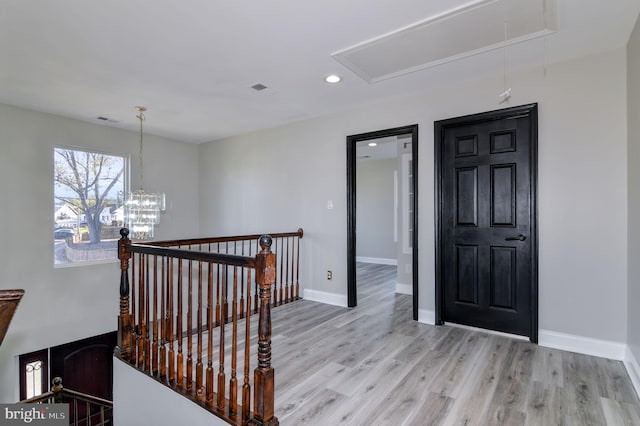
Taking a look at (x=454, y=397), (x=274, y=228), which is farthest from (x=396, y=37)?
(x=274, y=228)

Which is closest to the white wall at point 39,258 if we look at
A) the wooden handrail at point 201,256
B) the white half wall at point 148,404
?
the white half wall at point 148,404

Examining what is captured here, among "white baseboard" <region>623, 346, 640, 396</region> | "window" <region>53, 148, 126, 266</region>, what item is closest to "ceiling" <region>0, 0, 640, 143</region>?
"window" <region>53, 148, 126, 266</region>

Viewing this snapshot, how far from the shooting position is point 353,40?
8.20 ft

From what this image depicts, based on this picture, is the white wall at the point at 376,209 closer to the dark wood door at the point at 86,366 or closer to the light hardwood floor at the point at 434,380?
the light hardwood floor at the point at 434,380

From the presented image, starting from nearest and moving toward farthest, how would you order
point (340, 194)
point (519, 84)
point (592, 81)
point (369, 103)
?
point (592, 81), point (519, 84), point (369, 103), point (340, 194)

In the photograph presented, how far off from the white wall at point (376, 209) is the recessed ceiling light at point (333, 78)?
4.57 meters

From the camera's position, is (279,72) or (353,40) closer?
(353,40)

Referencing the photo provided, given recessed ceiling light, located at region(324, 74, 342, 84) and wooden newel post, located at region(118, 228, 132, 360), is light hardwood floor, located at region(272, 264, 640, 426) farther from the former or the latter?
recessed ceiling light, located at region(324, 74, 342, 84)

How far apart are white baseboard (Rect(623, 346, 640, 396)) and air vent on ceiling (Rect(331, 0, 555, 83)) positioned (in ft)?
7.95

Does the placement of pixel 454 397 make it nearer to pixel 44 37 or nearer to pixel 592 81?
pixel 592 81

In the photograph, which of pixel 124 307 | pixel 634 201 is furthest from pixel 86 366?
pixel 634 201

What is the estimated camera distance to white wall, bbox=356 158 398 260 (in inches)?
301

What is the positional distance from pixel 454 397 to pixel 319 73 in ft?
9.25

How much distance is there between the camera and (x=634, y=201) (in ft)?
7.65
